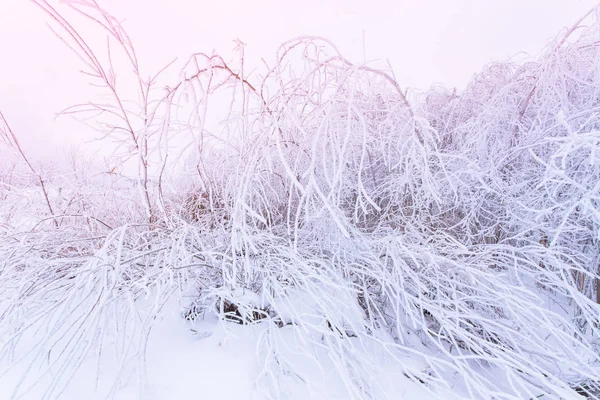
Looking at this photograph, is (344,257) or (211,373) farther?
(344,257)

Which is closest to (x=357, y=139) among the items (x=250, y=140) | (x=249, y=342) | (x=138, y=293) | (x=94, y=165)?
(x=250, y=140)

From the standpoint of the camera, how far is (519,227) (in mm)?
1902

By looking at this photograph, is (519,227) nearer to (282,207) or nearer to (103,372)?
(282,207)

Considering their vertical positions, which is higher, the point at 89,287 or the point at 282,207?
the point at 282,207

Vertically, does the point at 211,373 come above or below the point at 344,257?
below

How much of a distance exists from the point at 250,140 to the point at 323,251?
2.28ft

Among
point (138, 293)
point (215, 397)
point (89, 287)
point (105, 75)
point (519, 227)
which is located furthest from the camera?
point (519, 227)

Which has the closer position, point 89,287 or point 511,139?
point 89,287

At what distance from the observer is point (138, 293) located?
1318 millimetres

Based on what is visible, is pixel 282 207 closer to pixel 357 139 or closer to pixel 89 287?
pixel 357 139

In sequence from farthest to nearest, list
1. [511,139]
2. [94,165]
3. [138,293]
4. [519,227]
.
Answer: [94,165] → [511,139] → [519,227] → [138,293]


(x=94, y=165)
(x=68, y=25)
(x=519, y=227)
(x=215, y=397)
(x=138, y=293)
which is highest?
(x=68, y=25)

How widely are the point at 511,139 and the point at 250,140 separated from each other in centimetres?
178

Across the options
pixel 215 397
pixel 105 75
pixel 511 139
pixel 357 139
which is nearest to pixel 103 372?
pixel 215 397
